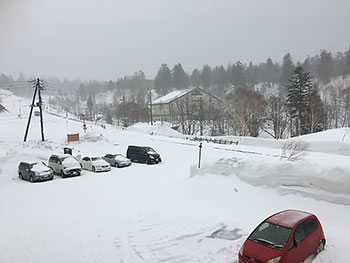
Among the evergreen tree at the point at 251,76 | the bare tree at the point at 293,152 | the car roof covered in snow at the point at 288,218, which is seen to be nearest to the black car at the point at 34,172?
the bare tree at the point at 293,152

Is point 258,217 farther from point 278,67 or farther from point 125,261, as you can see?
point 278,67

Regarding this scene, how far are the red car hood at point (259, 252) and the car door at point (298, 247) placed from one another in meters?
0.36

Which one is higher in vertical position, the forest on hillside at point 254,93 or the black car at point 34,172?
the forest on hillside at point 254,93

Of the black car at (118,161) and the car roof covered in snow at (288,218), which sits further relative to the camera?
the black car at (118,161)

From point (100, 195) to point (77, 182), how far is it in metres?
4.89

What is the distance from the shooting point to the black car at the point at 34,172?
20062mm

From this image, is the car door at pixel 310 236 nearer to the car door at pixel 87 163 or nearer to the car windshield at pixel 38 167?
the car windshield at pixel 38 167

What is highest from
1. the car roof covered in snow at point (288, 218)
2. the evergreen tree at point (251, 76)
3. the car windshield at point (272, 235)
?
the evergreen tree at point (251, 76)

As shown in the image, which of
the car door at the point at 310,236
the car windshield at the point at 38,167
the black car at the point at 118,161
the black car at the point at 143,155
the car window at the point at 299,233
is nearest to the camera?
the car window at the point at 299,233

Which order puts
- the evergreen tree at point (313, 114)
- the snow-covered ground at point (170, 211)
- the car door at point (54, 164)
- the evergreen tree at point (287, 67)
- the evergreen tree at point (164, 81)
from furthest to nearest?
1. the evergreen tree at point (164, 81)
2. the evergreen tree at point (287, 67)
3. the evergreen tree at point (313, 114)
4. the car door at point (54, 164)
5. the snow-covered ground at point (170, 211)

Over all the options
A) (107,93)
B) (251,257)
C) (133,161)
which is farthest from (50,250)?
(107,93)

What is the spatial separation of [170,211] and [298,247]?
6.42 m

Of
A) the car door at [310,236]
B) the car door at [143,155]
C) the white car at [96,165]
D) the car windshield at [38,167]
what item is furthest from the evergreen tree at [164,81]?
the car door at [310,236]

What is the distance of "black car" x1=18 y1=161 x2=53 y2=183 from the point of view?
20062mm
